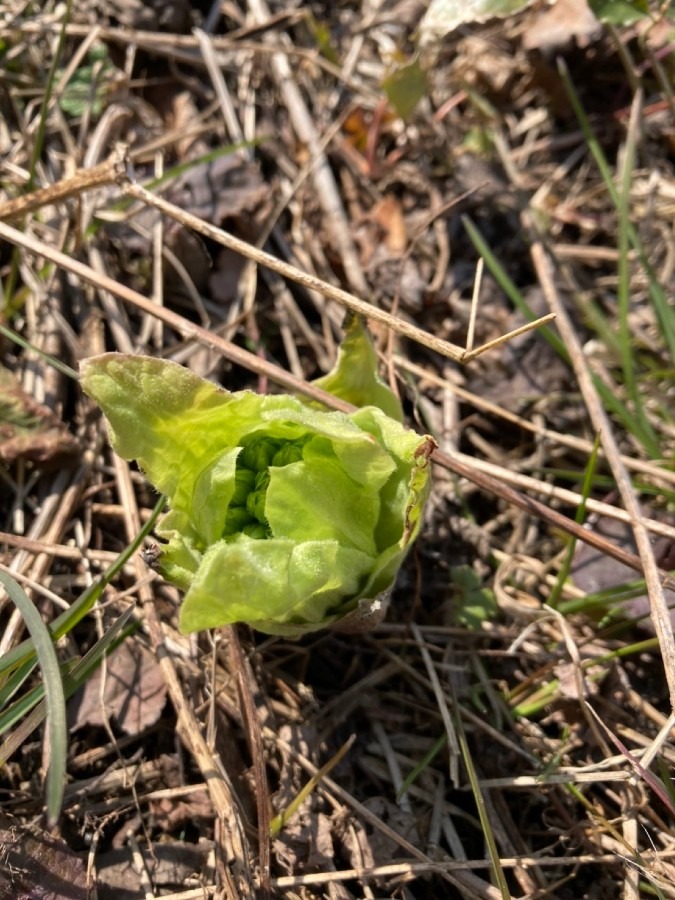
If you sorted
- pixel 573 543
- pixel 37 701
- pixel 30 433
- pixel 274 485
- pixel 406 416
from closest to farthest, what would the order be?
pixel 274 485 < pixel 37 701 < pixel 573 543 < pixel 30 433 < pixel 406 416

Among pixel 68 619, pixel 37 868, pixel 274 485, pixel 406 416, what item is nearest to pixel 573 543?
pixel 406 416

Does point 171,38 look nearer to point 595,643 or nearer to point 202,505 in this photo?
point 202,505

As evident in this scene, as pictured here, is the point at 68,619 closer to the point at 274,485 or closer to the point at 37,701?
the point at 37,701

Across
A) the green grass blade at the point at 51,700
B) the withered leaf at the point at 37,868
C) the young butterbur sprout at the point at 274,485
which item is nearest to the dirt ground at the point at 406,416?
the withered leaf at the point at 37,868

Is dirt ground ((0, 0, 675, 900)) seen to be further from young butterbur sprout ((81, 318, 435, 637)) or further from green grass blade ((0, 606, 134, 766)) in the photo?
young butterbur sprout ((81, 318, 435, 637))

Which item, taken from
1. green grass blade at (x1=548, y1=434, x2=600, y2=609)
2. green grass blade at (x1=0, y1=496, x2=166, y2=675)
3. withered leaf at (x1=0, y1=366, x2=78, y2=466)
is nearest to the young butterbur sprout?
green grass blade at (x1=0, y1=496, x2=166, y2=675)

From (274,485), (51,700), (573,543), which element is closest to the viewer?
(51,700)
